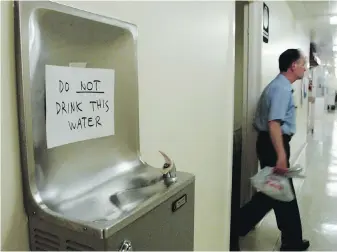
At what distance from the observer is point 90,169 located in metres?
0.84

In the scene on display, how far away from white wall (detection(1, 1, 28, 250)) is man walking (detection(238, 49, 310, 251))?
1.81 m

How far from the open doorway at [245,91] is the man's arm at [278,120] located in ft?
1.49

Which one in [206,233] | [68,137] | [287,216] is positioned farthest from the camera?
[287,216]

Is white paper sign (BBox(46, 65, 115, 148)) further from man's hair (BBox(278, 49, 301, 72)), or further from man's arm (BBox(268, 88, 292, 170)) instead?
man's hair (BBox(278, 49, 301, 72))

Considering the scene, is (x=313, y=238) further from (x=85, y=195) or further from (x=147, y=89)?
(x=85, y=195)

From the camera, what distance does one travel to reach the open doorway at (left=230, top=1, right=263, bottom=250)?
8.33 ft

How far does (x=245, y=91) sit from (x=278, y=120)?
56cm

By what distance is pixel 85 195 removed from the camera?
792 millimetres

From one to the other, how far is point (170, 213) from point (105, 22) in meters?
0.52

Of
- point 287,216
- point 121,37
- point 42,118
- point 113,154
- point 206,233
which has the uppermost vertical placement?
point 121,37

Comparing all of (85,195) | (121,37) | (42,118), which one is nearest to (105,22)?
(121,37)

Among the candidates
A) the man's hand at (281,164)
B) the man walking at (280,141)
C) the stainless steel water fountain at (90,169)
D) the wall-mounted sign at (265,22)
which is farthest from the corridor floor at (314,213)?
the stainless steel water fountain at (90,169)

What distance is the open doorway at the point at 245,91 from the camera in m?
2.54

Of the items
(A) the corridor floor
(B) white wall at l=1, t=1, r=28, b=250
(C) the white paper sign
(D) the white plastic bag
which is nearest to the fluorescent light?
(A) the corridor floor
